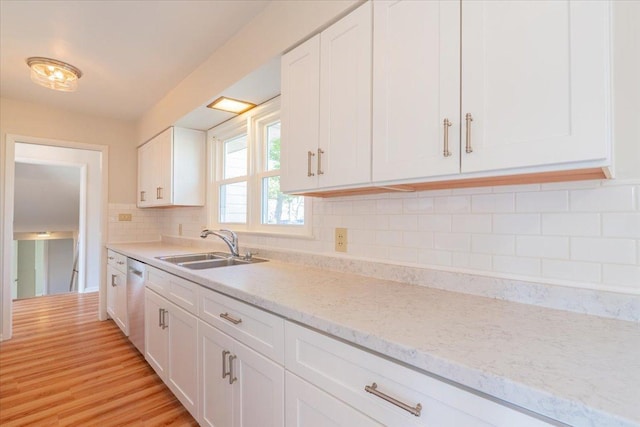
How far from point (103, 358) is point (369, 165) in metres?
2.75

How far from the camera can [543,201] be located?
3.52 feet

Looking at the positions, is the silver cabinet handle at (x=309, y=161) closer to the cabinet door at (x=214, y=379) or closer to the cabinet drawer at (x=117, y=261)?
the cabinet door at (x=214, y=379)

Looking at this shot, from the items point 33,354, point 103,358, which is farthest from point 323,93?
point 33,354

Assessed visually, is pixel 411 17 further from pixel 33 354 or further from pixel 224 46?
pixel 33 354

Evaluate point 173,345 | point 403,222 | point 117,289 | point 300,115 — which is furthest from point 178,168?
point 403,222

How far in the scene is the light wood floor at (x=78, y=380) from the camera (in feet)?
6.11

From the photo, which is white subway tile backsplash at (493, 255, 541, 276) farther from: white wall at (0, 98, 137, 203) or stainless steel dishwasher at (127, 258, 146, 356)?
white wall at (0, 98, 137, 203)

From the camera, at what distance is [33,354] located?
2.70 meters

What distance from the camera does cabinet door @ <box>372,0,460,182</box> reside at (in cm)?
101

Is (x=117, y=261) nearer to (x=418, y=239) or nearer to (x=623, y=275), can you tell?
(x=418, y=239)

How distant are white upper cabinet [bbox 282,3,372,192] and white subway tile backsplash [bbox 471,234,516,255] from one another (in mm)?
476

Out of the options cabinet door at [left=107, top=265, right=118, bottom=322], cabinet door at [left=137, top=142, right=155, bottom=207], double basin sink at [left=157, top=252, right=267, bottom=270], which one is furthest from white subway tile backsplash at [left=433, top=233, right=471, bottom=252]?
cabinet door at [left=107, top=265, right=118, bottom=322]

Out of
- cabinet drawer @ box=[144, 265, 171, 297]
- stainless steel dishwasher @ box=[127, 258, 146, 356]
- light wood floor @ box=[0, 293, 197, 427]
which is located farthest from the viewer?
stainless steel dishwasher @ box=[127, 258, 146, 356]

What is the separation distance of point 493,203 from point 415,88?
511 mm
